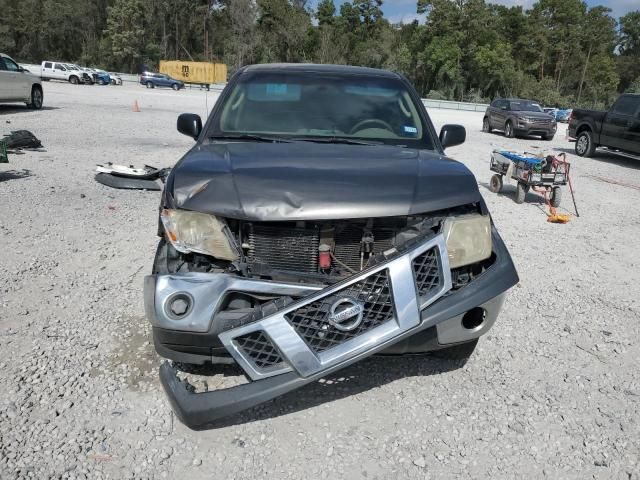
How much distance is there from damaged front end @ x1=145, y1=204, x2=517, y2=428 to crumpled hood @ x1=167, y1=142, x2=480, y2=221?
0.12m

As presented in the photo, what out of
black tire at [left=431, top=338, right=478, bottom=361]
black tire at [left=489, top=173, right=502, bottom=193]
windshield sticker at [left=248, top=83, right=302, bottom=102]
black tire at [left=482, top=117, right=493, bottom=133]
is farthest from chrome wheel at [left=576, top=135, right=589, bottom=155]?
black tire at [left=431, top=338, right=478, bottom=361]

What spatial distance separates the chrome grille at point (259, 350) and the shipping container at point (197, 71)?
3413cm

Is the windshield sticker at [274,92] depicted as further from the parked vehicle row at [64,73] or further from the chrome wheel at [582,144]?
the parked vehicle row at [64,73]

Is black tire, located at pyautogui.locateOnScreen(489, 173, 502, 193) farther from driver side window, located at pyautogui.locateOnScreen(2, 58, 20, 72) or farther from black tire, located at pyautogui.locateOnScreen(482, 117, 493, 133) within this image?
driver side window, located at pyautogui.locateOnScreen(2, 58, 20, 72)

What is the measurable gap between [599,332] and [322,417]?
7.73ft

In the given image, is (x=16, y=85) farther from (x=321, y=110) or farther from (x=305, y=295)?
(x=305, y=295)

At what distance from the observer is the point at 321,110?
3.79m

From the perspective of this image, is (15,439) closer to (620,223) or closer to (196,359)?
(196,359)

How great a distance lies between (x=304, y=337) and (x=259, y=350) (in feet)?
0.70

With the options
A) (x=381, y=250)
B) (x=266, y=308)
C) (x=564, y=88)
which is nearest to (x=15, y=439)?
(x=266, y=308)

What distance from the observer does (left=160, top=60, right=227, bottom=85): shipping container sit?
4058cm

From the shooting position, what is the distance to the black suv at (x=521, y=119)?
19.0 m

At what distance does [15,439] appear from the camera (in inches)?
94.3

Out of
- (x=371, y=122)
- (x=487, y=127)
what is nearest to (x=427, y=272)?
(x=371, y=122)
